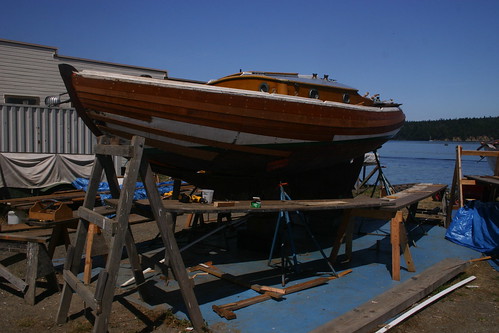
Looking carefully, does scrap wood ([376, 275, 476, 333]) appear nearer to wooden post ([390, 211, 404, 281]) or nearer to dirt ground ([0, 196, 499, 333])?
dirt ground ([0, 196, 499, 333])

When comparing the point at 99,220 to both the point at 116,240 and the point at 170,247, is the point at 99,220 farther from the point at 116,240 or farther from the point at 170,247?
the point at 170,247

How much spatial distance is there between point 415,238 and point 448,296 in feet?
11.9

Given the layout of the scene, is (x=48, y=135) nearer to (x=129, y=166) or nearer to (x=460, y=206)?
(x=129, y=166)

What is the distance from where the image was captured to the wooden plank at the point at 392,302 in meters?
4.19

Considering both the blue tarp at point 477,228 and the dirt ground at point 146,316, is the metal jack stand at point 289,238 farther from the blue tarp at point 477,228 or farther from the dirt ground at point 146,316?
the blue tarp at point 477,228

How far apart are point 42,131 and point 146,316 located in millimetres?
10037

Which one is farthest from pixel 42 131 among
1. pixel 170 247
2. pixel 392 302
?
pixel 392 302

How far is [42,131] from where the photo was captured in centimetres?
1270

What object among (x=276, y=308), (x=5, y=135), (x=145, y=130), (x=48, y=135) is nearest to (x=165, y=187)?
(x=48, y=135)

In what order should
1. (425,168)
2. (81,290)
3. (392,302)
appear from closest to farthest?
(81,290) → (392,302) → (425,168)

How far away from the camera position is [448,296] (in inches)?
219

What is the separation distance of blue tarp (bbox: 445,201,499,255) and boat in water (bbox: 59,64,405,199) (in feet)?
9.34

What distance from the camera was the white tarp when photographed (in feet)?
37.2

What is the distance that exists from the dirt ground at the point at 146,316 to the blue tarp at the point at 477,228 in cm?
262
